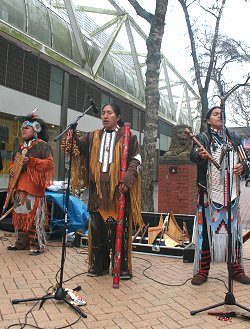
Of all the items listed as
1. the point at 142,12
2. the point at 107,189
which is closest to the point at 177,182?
the point at 142,12

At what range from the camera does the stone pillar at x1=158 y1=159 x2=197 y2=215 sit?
27.1ft

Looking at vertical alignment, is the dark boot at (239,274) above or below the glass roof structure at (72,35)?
below

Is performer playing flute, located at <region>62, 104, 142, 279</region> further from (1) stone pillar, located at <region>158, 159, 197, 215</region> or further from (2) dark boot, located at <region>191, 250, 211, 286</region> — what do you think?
(1) stone pillar, located at <region>158, 159, 197, 215</region>

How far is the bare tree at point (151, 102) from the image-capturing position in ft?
24.3

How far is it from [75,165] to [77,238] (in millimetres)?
1835

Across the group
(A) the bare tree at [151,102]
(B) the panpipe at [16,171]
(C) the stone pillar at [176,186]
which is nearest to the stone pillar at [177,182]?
(C) the stone pillar at [176,186]

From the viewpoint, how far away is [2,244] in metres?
5.79

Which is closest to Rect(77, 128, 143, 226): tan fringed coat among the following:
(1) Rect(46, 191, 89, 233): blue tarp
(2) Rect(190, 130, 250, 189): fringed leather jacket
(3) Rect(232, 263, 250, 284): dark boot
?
(2) Rect(190, 130, 250, 189): fringed leather jacket

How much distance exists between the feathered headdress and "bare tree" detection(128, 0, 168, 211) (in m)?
2.37

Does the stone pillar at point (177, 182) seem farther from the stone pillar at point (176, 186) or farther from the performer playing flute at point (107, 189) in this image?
the performer playing flute at point (107, 189)

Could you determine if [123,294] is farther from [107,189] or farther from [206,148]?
[206,148]

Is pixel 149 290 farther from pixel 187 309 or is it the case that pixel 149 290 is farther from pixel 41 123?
pixel 41 123

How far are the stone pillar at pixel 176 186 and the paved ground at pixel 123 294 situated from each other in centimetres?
321

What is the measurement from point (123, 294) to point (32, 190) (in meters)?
2.29
